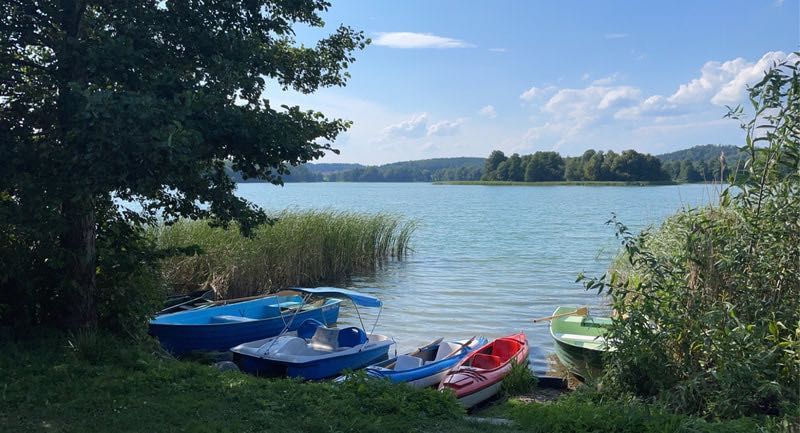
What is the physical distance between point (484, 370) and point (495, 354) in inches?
71.0

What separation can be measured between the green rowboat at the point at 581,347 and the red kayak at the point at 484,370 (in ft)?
2.23

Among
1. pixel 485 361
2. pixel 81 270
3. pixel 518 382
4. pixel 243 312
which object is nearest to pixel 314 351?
pixel 485 361

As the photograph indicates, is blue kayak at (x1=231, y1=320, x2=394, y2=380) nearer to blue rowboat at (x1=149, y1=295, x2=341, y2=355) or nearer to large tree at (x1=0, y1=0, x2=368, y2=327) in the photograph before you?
blue rowboat at (x1=149, y1=295, x2=341, y2=355)

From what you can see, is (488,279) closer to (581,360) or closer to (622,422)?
(581,360)

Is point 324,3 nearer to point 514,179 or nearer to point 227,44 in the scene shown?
point 227,44

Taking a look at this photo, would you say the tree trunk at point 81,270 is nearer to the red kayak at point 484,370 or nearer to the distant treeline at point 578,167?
the red kayak at point 484,370

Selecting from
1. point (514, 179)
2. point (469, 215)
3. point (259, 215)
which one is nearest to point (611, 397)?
point (259, 215)

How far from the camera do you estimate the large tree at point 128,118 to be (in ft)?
20.3

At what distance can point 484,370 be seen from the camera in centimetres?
1008

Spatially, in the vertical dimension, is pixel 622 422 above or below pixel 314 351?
above

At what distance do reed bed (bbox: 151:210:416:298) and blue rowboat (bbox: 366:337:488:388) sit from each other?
168 inches

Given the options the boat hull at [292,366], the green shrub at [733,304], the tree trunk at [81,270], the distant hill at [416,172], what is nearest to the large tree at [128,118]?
the tree trunk at [81,270]

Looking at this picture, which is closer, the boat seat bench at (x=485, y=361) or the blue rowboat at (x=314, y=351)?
the blue rowboat at (x=314, y=351)

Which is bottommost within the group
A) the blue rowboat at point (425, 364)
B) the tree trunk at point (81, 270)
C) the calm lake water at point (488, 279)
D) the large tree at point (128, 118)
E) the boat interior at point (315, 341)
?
the calm lake water at point (488, 279)
